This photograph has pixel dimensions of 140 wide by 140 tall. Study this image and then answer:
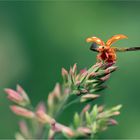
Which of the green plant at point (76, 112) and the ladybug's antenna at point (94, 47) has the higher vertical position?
the ladybug's antenna at point (94, 47)

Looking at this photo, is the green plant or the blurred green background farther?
the blurred green background

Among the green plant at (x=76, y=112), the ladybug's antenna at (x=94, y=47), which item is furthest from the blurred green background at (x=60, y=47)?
the ladybug's antenna at (x=94, y=47)

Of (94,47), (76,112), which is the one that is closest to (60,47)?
(76,112)

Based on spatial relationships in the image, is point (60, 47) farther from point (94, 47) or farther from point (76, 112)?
point (94, 47)

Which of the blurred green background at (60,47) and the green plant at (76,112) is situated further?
the blurred green background at (60,47)

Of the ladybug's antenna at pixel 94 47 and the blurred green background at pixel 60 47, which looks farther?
the blurred green background at pixel 60 47

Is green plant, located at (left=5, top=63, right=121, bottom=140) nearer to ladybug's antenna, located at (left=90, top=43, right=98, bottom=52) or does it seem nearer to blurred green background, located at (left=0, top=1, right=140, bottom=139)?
ladybug's antenna, located at (left=90, top=43, right=98, bottom=52)

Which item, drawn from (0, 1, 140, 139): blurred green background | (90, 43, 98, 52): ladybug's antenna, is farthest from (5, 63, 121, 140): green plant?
(0, 1, 140, 139): blurred green background

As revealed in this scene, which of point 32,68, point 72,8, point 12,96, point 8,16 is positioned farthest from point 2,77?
point 12,96

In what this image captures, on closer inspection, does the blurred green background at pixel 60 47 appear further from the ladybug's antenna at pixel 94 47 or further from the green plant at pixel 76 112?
the ladybug's antenna at pixel 94 47
